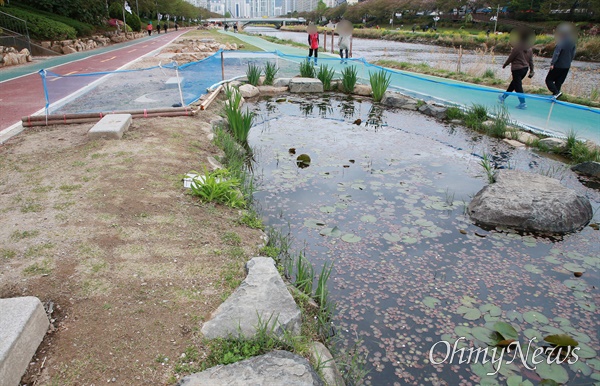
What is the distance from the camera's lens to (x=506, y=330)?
258cm

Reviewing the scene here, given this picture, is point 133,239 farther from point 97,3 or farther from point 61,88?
point 97,3

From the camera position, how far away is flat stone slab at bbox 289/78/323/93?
10.1 metres

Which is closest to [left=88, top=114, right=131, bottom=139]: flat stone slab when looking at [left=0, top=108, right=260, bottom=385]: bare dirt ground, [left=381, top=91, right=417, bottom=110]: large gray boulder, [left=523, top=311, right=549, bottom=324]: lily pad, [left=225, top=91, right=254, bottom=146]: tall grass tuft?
[left=0, top=108, right=260, bottom=385]: bare dirt ground

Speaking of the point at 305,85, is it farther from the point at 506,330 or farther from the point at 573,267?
the point at 506,330

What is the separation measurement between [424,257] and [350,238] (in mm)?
670

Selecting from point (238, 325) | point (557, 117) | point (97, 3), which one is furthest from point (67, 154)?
point (97, 3)

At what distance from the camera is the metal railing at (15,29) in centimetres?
1583

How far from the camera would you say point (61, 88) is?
9188 millimetres

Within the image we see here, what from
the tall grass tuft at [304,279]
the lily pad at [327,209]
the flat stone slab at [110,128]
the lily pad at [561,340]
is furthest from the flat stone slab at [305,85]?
the lily pad at [561,340]

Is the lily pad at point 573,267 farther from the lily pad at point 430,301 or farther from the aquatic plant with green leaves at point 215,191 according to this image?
the aquatic plant with green leaves at point 215,191

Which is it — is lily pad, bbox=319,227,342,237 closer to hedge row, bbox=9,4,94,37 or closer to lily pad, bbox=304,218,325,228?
lily pad, bbox=304,218,325,228

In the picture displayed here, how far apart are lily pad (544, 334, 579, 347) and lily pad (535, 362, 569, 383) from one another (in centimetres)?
16

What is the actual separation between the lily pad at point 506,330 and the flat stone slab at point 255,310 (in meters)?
1.30

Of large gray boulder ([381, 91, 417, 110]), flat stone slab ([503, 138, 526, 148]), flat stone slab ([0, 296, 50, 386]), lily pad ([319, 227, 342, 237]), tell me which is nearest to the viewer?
flat stone slab ([0, 296, 50, 386])
